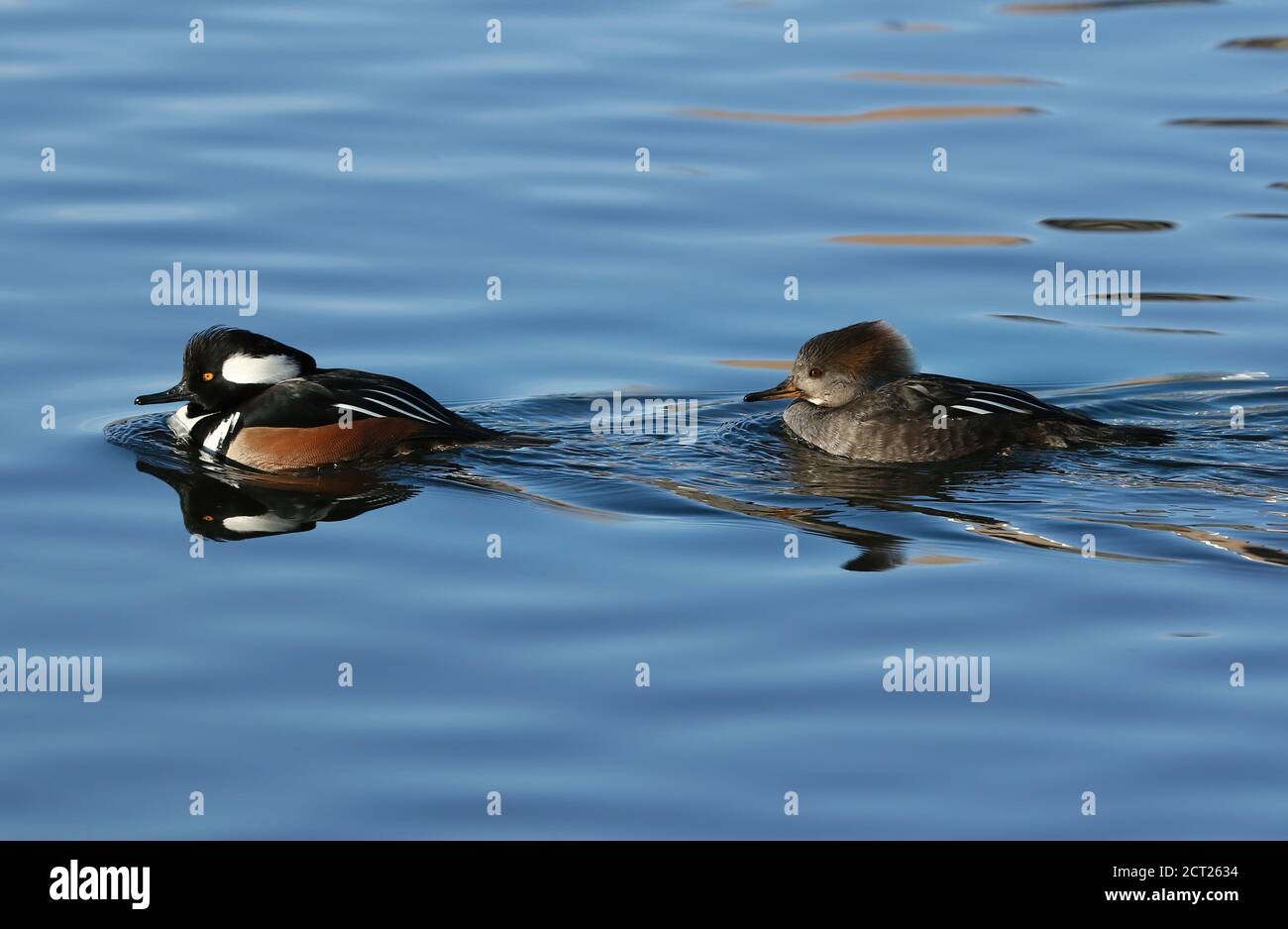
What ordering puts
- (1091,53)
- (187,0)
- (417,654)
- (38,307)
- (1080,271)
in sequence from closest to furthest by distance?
(417,654)
(38,307)
(1080,271)
(1091,53)
(187,0)

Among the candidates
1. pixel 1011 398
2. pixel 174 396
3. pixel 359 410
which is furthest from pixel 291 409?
pixel 1011 398

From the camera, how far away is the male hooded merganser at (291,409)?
11.2 meters

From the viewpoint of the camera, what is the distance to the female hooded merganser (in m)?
11.4

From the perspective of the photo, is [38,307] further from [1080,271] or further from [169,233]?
[1080,271]

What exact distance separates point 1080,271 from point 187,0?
10.5 m

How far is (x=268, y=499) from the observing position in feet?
35.2

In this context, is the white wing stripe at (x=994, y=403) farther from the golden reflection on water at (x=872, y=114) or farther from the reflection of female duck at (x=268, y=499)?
the golden reflection on water at (x=872, y=114)

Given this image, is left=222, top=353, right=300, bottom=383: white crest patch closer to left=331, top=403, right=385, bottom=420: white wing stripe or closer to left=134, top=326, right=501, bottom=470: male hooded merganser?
left=134, top=326, right=501, bottom=470: male hooded merganser

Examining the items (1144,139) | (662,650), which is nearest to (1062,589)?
(662,650)

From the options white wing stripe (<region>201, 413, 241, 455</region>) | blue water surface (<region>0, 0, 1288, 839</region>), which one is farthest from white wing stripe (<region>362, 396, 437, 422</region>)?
white wing stripe (<region>201, 413, 241, 455</region>)

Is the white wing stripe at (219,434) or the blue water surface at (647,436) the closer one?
the blue water surface at (647,436)

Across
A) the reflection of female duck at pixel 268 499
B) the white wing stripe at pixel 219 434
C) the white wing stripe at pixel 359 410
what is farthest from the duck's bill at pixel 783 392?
the white wing stripe at pixel 219 434

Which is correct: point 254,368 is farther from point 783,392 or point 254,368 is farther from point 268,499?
point 783,392

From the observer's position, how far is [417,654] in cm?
830
